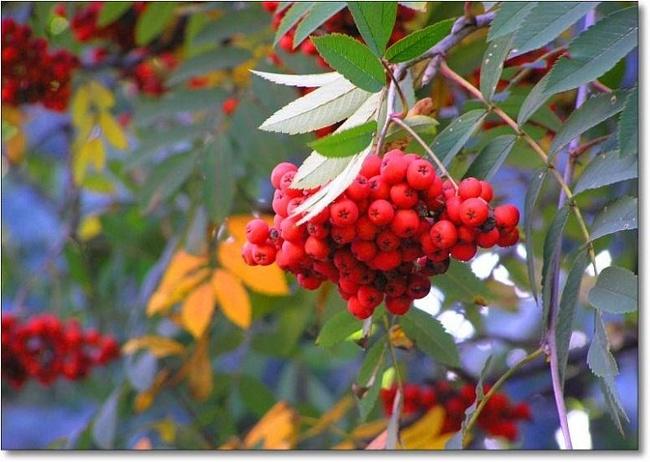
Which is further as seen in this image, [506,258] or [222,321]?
[222,321]

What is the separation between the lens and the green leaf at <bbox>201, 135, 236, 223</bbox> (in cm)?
129

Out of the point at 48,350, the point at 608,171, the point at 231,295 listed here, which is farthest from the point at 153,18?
the point at 608,171

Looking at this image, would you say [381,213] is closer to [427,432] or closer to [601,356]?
[601,356]

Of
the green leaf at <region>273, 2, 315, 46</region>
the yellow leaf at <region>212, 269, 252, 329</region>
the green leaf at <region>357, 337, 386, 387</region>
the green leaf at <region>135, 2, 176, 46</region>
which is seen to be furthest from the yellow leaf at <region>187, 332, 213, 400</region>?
the green leaf at <region>273, 2, 315, 46</region>

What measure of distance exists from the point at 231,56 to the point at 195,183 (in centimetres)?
22

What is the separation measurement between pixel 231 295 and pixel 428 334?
44 cm

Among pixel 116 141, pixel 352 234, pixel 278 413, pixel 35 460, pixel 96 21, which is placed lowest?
pixel 278 413

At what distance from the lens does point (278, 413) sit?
1.51 metres

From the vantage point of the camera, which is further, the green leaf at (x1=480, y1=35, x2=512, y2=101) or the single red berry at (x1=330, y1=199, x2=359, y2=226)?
the green leaf at (x1=480, y1=35, x2=512, y2=101)

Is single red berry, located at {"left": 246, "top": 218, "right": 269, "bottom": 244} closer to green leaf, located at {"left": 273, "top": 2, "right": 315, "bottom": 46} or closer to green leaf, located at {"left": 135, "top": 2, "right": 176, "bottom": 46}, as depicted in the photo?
green leaf, located at {"left": 273, "top": 2, "right": 315, "bottom": 46}

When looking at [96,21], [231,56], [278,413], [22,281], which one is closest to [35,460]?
[278,413]

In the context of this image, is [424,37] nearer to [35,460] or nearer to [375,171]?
[375,171]

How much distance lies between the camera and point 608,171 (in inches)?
30.9

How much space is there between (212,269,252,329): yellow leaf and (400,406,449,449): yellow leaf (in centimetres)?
26
